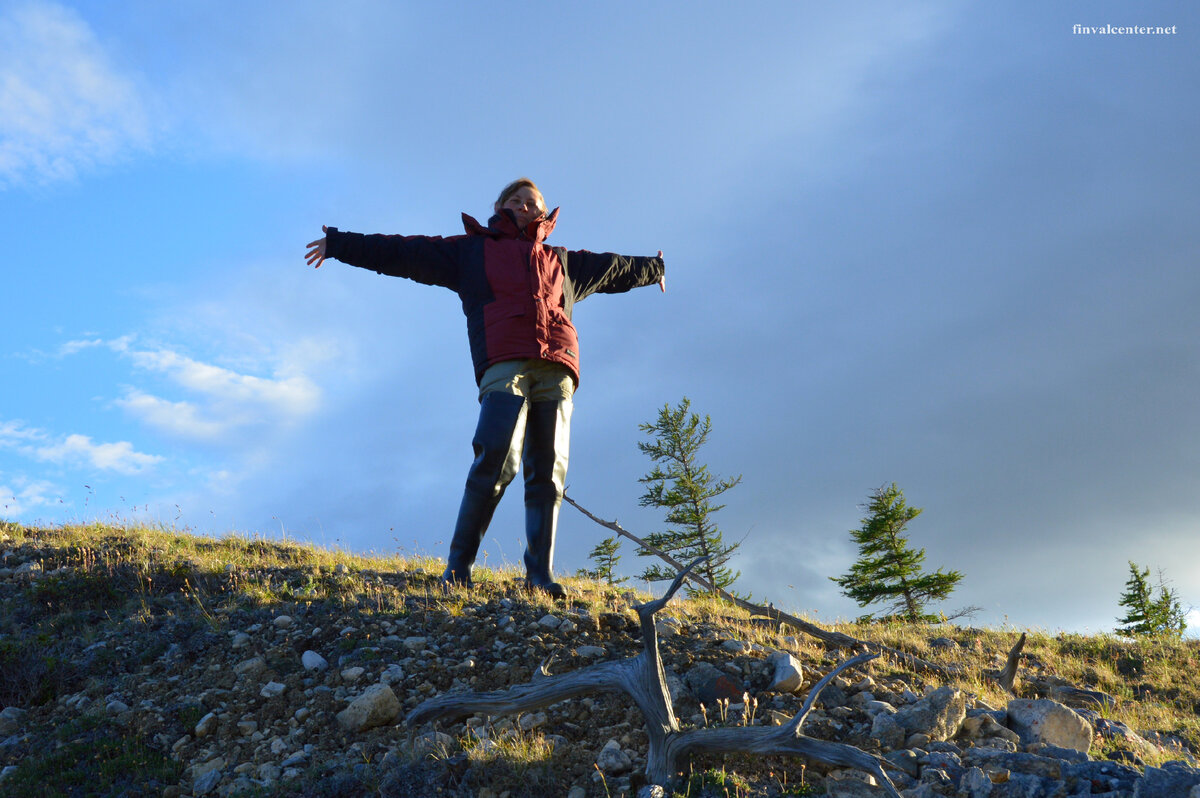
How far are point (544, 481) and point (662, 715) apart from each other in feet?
10.8

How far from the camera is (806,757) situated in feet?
13.8

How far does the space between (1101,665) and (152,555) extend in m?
11.6

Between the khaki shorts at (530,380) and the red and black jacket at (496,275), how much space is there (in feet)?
0.29

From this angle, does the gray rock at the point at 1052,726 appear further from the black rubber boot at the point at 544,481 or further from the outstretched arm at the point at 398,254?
the outstretched arm at the point at 398,254

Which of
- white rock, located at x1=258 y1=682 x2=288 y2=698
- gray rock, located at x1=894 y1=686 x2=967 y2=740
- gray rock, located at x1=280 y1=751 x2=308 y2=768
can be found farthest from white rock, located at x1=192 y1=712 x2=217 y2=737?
gray rock, located at x1=894 y1=686 x2=967 y2=740

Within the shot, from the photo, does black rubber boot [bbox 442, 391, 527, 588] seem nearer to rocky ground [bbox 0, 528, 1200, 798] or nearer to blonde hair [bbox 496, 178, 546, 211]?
rocky ground [bbox 0, 528, 1200, 798]

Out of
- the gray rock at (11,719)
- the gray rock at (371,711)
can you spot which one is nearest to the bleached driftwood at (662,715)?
the gray rock at (371,711)

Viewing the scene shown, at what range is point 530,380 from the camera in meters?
7.27

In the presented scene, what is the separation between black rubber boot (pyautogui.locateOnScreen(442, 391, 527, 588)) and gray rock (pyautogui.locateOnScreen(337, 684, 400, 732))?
6.49ft

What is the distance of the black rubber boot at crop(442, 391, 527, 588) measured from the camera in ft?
22.8

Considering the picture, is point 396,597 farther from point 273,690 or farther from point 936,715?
point 936,715

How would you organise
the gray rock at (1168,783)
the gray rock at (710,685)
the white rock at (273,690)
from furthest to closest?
1. the white rock at (273,690)
2. the gray rock at (710,685)
3. the gray rock at (1168,783)

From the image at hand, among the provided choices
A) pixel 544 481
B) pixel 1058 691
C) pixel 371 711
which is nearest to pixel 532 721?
pixel 371 711

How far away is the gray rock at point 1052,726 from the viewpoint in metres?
5.34
